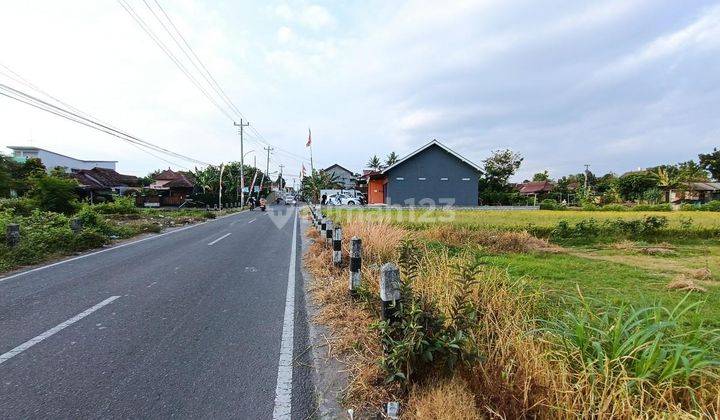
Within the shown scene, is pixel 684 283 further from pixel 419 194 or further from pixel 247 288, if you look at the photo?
pixel 419 194

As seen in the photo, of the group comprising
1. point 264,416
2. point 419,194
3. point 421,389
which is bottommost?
point 264,416

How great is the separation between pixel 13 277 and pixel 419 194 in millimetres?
28280

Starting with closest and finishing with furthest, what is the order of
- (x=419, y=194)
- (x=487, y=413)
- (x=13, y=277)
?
(x=487, y=413)
(x=13, y=277)
(x=419, y=194)

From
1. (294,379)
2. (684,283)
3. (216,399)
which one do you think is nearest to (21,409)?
(216,399)

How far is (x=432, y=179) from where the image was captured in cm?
3225

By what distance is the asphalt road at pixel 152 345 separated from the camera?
9.29 ft

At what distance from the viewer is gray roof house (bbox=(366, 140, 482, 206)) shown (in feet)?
105

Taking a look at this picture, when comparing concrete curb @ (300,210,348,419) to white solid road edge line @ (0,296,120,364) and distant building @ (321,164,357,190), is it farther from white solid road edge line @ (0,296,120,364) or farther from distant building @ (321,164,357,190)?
distant building @ (321,164,357,190)

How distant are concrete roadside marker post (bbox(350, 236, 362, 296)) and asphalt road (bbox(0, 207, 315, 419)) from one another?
0.84m

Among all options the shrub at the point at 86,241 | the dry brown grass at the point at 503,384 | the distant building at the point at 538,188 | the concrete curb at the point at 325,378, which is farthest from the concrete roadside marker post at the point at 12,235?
Answer: the distant building at the point at 538,188

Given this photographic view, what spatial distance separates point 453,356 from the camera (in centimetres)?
265

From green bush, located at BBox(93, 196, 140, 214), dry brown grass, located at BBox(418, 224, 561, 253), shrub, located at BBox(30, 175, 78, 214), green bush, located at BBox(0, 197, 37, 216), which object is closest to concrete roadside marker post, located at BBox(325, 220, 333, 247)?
dry brown grass, located at BBox(418, 224, 561, 253)

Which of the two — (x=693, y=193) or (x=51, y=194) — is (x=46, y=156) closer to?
(x=51, y=194)

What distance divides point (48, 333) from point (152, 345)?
4.65 feet
